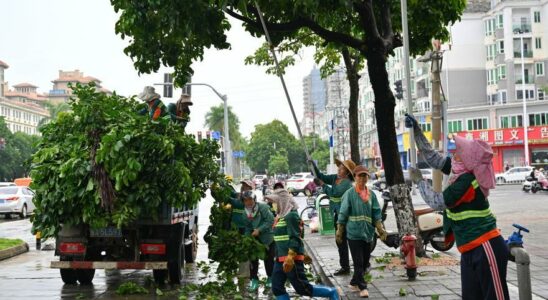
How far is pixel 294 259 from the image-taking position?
7891 mm

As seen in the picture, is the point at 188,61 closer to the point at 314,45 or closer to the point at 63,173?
the point at 63,173

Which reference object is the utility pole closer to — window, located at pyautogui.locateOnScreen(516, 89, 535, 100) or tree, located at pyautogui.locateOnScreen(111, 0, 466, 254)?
tree, located at pyautogui.locateOnScreen(111, 0, 466, 254)

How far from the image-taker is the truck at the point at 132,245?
33.0ft

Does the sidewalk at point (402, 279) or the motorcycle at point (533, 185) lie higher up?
the motorcycle at point (533, 185)

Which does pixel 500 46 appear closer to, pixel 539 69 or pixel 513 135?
pixel 539 69

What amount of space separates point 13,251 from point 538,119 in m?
55.4

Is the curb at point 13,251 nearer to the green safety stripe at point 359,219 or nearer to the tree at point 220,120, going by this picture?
the green safety stripe at point 359,219

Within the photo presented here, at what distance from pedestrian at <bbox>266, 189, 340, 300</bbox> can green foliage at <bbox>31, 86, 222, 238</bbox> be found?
2091mm

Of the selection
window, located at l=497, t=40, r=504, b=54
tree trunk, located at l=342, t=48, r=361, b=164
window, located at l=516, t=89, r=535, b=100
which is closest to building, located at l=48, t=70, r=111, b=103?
window, located at l=497, t=40, r=504, b=54

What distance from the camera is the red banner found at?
6106cm

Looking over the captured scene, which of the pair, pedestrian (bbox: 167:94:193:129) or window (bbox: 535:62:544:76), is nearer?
pedestrian (bbox: 167:94:193:129)

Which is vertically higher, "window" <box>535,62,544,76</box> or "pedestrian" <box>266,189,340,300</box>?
"window" <box>535,62,544,76</box>

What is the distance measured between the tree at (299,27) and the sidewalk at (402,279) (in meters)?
0.66

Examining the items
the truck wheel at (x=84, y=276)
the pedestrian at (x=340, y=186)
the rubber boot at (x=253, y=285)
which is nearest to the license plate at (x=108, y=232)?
the truck wheel at (x=84, y=276)
